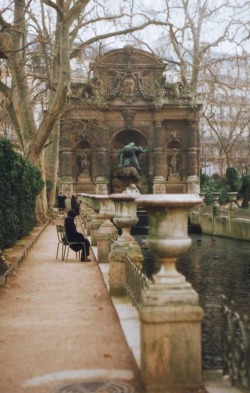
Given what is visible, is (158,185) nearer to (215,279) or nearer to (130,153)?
(130,153)

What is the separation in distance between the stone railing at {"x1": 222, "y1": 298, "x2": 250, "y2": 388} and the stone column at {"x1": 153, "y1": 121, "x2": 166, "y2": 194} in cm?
3768

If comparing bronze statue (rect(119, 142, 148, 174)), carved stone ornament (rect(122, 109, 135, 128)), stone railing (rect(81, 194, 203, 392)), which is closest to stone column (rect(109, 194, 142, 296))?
stone railing (rect(81, 194, 203, 392))

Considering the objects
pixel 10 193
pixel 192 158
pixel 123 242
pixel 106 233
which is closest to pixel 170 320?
pixel 123 242

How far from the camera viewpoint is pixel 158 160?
1698 inches

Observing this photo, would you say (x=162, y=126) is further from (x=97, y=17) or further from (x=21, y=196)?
(x=21, y=196)

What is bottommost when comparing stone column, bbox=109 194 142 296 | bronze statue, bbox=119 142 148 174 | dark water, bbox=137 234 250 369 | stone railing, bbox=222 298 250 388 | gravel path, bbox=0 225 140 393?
dark water, bbox=137 234 250 369

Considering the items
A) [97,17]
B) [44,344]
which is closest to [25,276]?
[44,344]

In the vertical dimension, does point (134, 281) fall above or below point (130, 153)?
below

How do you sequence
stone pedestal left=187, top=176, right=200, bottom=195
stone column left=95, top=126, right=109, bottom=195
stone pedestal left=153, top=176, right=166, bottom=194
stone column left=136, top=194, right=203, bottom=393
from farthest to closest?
stone pedestal left=187, top=176, right=200, bottom=195
stone column left=95, top=126, right=109, bottom=195
stone pedestal left=153, top=176, right=166, bottom=194
stone column left=136, top=194, right=203, bottom=393

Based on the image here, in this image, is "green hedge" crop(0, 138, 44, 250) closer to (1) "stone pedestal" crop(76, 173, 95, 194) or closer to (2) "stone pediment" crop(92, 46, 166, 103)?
(1) "stone pedestal" crop(76, 173, 95, 194)

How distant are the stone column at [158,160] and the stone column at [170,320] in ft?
124

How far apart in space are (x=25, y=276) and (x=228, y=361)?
23.4ft

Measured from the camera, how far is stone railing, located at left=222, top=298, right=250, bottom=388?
4648mm

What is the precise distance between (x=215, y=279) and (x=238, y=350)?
874 centimetres
